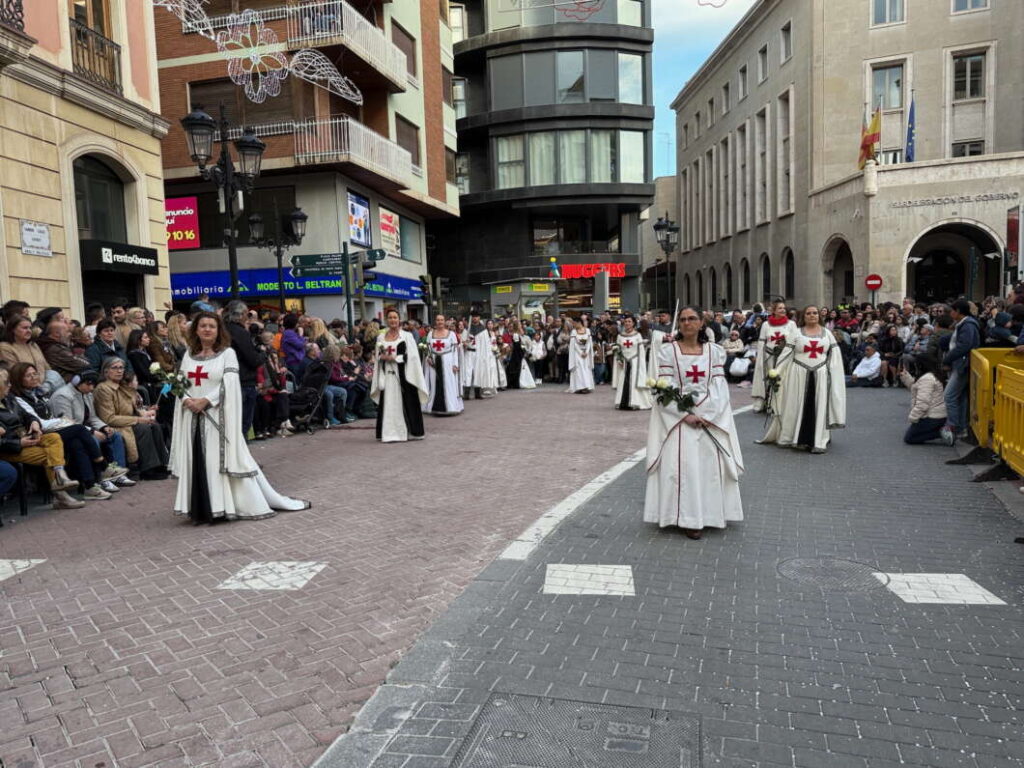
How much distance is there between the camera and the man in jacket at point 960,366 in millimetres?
10320

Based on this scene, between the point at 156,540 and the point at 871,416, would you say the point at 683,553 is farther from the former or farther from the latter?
the point at 871,416

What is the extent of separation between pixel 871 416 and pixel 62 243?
14904 millimetres

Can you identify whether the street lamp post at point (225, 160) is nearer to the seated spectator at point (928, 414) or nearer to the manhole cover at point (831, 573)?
the manhole cover at point (831, 573)

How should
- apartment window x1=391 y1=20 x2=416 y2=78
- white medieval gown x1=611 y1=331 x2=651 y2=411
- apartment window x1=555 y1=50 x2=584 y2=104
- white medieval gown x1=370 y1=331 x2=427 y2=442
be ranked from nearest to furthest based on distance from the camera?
white medieval gown x1=370 y1=331 x2=427 y2=442
white medieval gown x1=611 y1=331 x2=651 y2=411
apartment window x1=391 y1=20 x2=416 y2=78
apartment window x1=555 y1=50 x2=584 y2=104

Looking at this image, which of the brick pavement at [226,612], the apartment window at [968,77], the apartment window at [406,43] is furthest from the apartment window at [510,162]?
the brick pavement at [226,612]

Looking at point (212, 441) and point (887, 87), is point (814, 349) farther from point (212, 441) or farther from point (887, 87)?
point (887, 87)

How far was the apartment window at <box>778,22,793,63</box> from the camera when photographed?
44.8 metres

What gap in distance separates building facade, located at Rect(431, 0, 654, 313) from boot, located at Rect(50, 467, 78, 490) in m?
32.3

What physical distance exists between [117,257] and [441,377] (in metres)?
6.82

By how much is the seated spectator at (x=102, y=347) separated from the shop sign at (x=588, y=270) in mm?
33452

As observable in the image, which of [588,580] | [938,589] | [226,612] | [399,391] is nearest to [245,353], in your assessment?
[399,391]

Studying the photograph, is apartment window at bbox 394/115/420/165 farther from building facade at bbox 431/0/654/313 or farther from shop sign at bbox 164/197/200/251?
building facade at bbox 431/0/654/313

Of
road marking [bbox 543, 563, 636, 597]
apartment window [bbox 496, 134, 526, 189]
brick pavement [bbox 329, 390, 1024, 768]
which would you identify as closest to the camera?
brick pavement [bbox 329, 390, 1024, 768]

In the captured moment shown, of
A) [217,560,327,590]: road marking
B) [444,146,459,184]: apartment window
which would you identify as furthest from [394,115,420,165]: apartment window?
[217,560,327,590]: road marking
